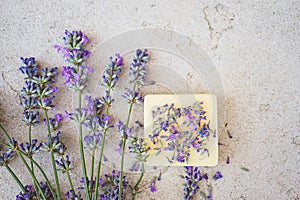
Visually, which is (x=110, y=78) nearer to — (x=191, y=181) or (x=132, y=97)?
(x=132, y=97)

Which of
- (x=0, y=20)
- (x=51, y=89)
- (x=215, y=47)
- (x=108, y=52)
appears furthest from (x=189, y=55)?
(x=0, y=20)

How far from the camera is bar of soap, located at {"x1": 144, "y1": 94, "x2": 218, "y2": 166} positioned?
2.86ft

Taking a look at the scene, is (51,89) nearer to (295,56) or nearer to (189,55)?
(189,55)

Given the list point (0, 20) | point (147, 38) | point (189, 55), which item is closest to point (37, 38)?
point (0, 20)

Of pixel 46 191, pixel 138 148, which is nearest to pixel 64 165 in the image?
pixel 46 191

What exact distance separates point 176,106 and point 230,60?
6.8 inches

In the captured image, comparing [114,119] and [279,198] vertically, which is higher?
[114,119]

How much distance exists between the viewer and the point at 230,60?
909 millimetres

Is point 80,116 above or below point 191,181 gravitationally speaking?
above

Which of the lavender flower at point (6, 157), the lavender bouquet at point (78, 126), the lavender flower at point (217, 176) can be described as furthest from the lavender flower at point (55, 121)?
the lavender flower at point (217, 176)

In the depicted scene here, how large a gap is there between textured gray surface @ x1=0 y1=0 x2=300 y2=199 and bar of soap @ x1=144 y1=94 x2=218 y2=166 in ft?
0.15

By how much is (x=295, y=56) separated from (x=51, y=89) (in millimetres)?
578

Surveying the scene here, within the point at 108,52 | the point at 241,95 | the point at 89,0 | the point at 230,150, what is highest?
the point at 89,0

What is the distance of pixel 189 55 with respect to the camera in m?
0.91
